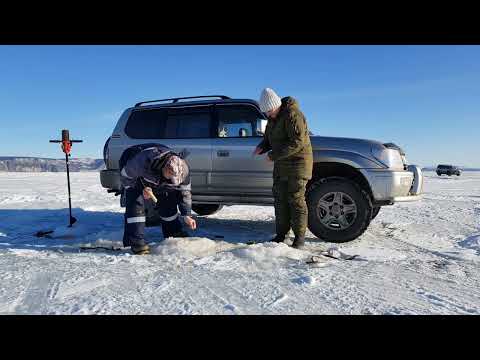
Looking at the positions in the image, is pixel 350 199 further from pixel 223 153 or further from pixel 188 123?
pixel 188 123

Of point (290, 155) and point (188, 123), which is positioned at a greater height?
point (188, 123)

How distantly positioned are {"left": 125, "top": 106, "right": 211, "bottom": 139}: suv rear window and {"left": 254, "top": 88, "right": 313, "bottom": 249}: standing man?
4.32 ft

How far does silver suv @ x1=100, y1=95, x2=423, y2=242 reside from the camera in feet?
13.1

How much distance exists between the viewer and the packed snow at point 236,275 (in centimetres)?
217

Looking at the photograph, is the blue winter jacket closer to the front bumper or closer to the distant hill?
the front bumper

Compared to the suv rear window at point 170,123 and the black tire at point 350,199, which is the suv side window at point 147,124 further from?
the black tire at point 350,199

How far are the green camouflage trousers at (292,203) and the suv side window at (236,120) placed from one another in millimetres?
1128

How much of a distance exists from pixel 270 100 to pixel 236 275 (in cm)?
198

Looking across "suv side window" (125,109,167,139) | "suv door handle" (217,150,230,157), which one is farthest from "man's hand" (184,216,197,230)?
"suv side window" (125,109,167,139)

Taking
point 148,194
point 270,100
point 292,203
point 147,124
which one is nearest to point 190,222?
point 148,194

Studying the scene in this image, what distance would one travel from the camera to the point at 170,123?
494cm

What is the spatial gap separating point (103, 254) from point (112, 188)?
1.59 m

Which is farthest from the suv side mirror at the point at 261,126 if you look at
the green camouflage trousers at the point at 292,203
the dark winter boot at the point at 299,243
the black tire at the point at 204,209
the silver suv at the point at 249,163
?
the black tire at the point at 204,209
